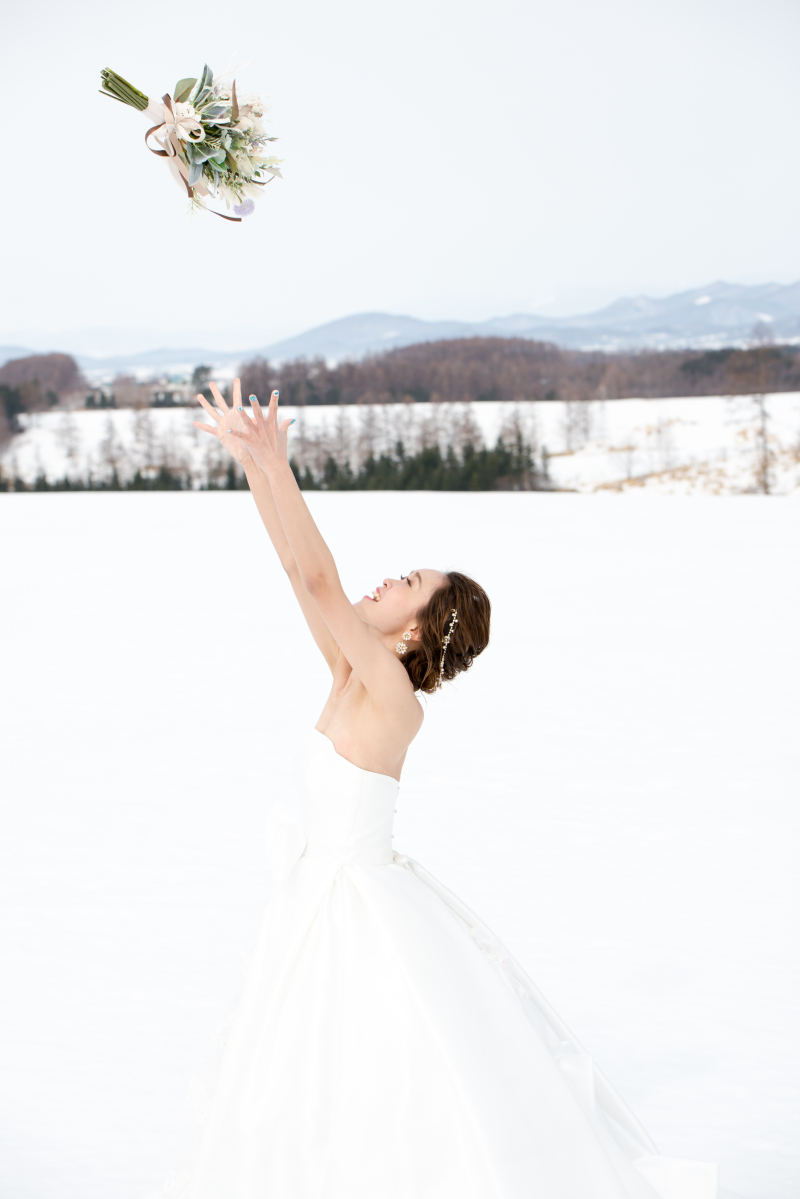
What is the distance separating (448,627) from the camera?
2.15 m

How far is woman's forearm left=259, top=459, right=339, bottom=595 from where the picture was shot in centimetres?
177

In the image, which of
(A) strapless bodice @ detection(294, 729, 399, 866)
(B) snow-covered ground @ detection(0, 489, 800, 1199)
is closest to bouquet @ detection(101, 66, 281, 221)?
(A) strapless bodice @ detection(294, 729, 399, 866)

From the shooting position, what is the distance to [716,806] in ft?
17.7

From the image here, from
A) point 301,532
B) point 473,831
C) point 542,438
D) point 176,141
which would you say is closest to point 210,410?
point 176,141

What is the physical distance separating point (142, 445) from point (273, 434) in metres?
31.8

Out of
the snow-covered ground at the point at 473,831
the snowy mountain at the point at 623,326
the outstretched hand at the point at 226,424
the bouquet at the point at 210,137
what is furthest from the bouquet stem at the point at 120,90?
the snowy mountain at the point at 623,326

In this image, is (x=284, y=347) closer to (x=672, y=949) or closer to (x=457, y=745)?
(x=457, y=745)

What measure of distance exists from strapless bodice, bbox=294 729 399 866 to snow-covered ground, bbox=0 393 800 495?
26.4 m

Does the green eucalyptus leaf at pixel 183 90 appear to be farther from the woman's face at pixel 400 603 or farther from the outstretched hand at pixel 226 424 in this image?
the woman's face at pixel 400 603

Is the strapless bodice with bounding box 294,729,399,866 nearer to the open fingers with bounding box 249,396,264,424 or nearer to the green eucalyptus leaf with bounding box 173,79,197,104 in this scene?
the open fingers with bounding box 249,396,264,424

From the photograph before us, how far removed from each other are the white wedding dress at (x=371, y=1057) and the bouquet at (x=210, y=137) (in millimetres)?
1073

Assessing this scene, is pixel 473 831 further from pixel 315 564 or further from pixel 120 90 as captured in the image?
pixel 120 90

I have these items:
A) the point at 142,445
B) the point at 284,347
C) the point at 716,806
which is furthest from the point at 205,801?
the point at 284,347

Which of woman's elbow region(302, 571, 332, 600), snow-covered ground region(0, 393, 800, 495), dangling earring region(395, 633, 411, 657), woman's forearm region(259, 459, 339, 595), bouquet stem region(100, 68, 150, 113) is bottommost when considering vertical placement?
snow-covered ground region(0, 393, 800, 495)
